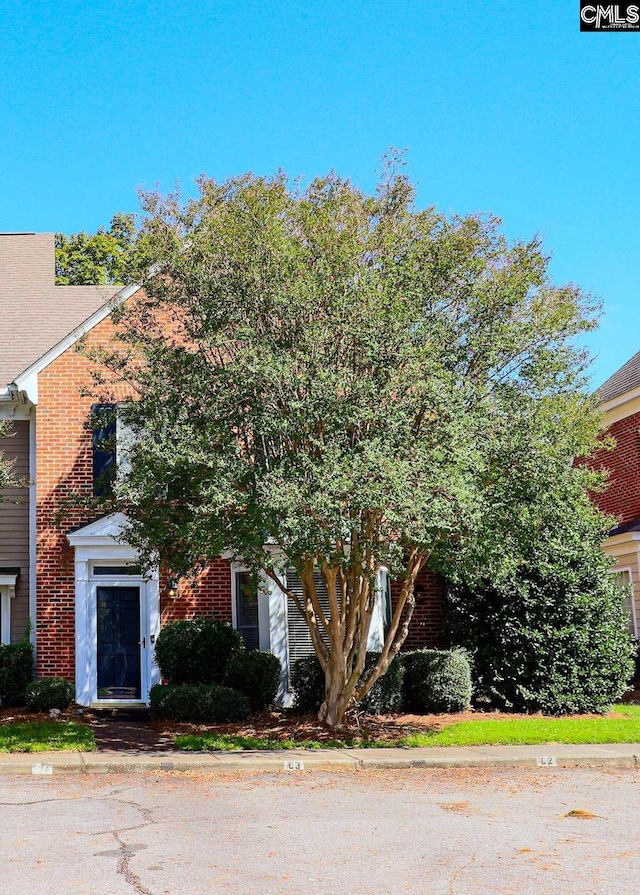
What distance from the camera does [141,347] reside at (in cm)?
1380

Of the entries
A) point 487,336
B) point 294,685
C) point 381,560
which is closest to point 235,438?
point 381,560

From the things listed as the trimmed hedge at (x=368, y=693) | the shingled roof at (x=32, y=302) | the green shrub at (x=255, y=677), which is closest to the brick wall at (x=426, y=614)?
the trimmed hedge at (x=368, y=693)

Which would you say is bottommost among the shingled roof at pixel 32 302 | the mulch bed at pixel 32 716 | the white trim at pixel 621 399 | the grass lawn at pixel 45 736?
the grass lawn at pixel 45 736

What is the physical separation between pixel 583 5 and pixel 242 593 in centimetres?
1177

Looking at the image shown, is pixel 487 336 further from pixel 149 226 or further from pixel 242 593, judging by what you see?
pixel 242 593

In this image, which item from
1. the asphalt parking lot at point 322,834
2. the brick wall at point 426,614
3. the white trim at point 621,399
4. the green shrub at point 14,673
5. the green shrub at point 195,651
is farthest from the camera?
the white trim at point 621,399

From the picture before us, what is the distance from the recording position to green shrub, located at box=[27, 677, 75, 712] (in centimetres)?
1623

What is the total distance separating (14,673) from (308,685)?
205 inches

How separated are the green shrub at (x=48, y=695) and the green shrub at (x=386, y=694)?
503 cm

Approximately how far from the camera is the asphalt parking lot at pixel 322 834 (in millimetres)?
6609

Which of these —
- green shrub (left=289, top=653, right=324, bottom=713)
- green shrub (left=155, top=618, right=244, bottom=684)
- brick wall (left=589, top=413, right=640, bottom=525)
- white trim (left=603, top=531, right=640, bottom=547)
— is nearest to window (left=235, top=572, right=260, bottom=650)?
green shrub (left=155, top=618, right=244, bottom=684)

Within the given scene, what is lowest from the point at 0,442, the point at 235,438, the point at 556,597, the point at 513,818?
the point at 513,818

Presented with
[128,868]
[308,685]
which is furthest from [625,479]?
[128,868]

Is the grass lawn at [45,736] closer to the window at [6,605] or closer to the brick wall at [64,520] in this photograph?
the brick wall at [64,520]
